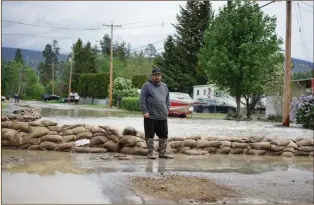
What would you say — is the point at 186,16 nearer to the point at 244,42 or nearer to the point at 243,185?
the point at 244,42

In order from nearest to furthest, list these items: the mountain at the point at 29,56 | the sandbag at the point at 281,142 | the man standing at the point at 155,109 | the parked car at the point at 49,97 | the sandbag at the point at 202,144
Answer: the mountain at the point at 29,56 → the parked car at the point at 49,97 → the man standing at the point at 155,109 → the sandbag at the point at 202,144 → the sandbag at the point at 281,142

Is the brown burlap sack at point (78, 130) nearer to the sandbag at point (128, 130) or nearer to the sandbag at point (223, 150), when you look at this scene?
the sandbag at point (128, 130)

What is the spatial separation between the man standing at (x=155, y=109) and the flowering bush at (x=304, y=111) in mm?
6692

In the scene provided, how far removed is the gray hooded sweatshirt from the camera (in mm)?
5777

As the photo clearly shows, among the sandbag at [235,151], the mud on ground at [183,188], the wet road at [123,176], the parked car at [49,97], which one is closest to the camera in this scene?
the wet road at [123,176]

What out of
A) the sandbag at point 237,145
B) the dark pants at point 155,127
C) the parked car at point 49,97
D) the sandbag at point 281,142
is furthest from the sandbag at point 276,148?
the parked car at point 49,97

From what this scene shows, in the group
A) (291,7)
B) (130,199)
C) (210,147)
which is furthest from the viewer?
(291,7)

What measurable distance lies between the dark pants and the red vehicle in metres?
0.22

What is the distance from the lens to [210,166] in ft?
18.9

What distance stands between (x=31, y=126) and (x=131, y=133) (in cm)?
142

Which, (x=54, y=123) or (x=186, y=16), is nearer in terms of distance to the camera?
(x=186, y=16)

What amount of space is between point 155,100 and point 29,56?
1.86 metres

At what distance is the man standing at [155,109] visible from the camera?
577 cm

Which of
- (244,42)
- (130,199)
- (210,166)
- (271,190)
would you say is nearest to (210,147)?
(210,166)
